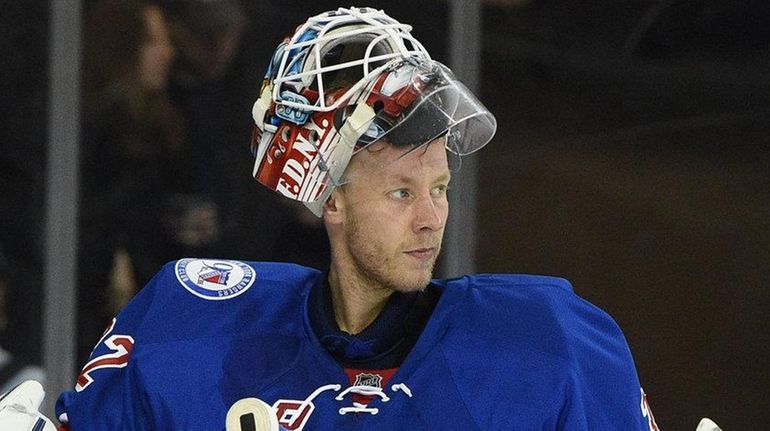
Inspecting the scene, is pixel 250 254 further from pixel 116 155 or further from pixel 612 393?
pixel 612 393

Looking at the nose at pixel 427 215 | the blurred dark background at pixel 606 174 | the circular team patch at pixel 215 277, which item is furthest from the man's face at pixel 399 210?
the blurred dark background at pixel 606 174

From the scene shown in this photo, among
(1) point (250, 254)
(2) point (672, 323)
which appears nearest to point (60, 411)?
(1) point (250, 254)

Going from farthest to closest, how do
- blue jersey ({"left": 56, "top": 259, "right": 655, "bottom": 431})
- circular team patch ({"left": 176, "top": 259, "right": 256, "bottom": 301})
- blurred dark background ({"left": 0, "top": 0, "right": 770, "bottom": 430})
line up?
blurred dark background ({"left": 0, "top": 0, "right": 770, "bottom": 430}) < circular team patch ({"left": 176, "top": 259, "right": 256, "bottom": 301}) < blue jersey ({"left": 56, "top": 259, "right": 655, "bottom": 431})

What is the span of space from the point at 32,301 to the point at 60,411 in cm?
217

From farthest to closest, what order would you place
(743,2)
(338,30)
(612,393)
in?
1. (743,2)
2. (338,30)
3. (612,393)

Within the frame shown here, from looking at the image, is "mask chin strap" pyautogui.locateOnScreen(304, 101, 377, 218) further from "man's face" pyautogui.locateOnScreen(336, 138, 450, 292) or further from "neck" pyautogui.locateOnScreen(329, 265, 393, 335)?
"neck" pyautogui.locateOnScreen(329, 265, 393, 335)

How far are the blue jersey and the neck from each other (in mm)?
66

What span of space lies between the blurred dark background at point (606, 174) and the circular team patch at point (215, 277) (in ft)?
6.71

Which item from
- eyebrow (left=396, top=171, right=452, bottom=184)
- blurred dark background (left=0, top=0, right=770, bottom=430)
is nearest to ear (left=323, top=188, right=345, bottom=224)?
eyebrow (left=396, top=171, right=452, bottom=184)

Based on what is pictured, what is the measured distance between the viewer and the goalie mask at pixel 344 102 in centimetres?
253

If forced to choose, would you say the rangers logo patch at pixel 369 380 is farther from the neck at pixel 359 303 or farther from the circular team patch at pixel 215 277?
the circular team patch at pixel 215 277

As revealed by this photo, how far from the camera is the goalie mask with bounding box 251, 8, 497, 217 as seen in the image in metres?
2.53

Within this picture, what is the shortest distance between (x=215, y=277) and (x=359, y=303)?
263 millimetres

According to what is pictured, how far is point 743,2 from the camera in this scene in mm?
4711
